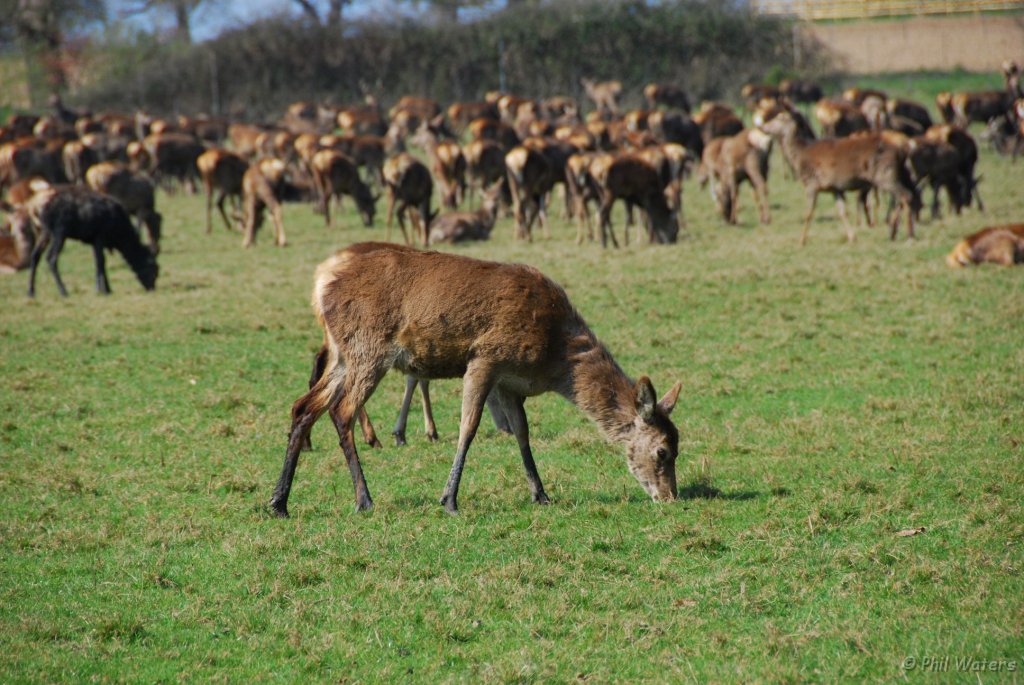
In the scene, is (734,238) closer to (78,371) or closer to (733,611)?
(78,371)

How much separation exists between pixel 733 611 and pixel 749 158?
52.7 feet

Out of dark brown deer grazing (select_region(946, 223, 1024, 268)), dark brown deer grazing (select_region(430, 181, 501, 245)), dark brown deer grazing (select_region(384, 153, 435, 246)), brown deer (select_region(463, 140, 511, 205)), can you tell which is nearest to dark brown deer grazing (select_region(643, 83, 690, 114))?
brown deer (select_region(463, 140, 511, 205))

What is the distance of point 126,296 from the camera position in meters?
15.1

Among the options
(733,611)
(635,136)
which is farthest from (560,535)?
(635,136)

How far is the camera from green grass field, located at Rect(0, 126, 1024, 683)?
16.3 feet

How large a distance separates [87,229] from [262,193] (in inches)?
200

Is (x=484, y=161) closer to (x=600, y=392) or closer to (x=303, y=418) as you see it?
(x=600, y=392)

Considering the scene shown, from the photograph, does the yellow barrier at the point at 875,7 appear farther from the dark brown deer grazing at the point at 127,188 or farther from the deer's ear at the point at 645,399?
the deer's ear at the point at 645,399

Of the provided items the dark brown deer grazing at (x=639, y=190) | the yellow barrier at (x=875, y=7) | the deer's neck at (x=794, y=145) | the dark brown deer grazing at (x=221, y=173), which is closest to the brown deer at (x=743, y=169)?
the deer's neck at (x=794, y=145)

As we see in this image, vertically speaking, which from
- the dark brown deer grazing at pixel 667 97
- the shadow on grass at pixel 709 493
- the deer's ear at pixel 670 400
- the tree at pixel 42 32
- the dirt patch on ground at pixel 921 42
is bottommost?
the shadow on grass at pixel 709 493

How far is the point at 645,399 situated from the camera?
6727mm

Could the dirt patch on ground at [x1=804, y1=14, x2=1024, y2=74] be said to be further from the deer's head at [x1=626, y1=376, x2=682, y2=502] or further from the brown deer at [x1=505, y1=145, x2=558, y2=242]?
the deer's head at [x1=626, y1=376, x2=682, y2=502]

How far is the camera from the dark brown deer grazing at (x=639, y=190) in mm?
18266

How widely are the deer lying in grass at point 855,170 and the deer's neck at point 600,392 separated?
11.4 m
